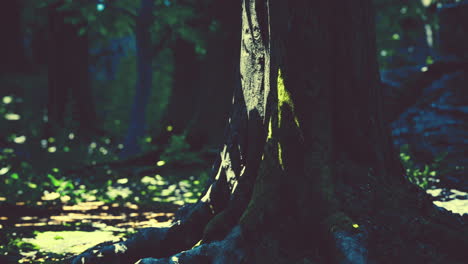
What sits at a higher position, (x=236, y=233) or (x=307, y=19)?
(x=307, y=19)

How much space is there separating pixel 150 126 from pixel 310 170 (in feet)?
51.6

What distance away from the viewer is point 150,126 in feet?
63.0

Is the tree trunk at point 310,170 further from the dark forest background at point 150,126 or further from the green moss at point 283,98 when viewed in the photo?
the dark forest background at point 150,126

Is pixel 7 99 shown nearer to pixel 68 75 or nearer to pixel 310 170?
pixel 68 75

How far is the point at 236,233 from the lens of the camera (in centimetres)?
402

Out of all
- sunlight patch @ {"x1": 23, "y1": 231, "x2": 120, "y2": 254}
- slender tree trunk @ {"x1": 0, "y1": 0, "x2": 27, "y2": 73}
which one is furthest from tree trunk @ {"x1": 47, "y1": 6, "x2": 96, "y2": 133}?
sunlight patch @ {"x1": 23, "y1": 231, "x2": 120, "y2": 254}

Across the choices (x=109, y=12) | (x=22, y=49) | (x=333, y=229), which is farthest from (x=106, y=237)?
(x=22, y=49)

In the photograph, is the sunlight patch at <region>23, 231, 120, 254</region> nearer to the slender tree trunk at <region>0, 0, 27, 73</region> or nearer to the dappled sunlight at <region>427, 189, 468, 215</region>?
the dappled sunlight at <region>427, 189, 468, 215</region>

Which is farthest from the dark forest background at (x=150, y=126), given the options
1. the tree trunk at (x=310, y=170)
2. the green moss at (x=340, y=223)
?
the green moss at (x=340, y=223)

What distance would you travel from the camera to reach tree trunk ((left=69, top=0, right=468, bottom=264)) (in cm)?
385

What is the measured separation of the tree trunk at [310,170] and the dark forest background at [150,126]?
2.13 meters

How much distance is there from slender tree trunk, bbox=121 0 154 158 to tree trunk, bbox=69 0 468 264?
805 cm

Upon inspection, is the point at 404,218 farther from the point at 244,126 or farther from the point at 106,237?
the point at 106,237

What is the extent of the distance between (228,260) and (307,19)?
2243mm
